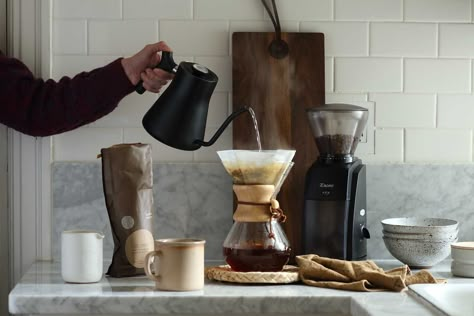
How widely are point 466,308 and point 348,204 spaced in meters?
0.55

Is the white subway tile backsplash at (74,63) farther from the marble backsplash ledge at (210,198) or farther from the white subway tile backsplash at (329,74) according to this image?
the white subway tile backsplash at (329,74)

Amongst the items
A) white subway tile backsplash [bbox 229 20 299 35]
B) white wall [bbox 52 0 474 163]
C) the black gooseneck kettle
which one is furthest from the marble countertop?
white subway tile backsplash [bbox 229 20 299 35]

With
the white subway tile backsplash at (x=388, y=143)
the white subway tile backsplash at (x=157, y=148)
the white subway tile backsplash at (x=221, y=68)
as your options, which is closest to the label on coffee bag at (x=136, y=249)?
the white subway tile backsplash at (x=157, y=148)

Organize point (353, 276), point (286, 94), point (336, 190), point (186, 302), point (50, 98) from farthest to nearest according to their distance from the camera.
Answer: point (286, 94) < point (50, 98) < point (336, 190) < point (353, 276) < point (186, 302)

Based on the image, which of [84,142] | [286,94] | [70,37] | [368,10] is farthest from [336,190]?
[70,37]

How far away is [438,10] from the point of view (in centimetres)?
245

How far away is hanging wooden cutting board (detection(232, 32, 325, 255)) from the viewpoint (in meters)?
2.37

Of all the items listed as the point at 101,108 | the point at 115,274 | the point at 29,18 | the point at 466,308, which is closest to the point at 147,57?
the point at 101,108

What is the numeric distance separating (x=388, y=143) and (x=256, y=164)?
0.57 metres

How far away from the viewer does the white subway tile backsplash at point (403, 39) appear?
95.9 inches

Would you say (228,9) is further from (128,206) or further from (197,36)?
(128,206)

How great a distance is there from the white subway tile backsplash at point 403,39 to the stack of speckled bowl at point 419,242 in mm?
503

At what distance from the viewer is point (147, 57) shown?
2207 mm

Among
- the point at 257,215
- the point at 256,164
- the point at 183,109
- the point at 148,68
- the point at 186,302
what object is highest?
the point at 148,68
